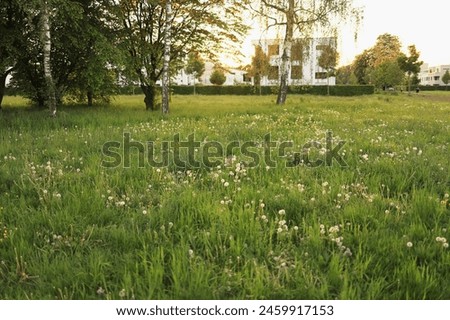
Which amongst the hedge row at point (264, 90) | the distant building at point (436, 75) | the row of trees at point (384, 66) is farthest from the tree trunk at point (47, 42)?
the distant building at point (436, 75)

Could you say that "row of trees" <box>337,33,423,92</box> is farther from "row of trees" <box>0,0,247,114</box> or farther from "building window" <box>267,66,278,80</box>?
"row of trees" <box>0,0,247,114</box>

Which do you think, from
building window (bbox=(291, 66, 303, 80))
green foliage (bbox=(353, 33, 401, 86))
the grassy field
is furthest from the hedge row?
the grassy field

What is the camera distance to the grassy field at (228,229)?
307 cm

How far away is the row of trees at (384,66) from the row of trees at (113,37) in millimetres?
42552

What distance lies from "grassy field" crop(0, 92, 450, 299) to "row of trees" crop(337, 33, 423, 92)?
62.4 m

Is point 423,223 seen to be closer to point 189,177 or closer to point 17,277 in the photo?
point 189,177

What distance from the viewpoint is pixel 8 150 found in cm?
810

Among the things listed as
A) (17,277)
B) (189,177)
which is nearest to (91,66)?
(189,177)

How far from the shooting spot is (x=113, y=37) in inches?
754

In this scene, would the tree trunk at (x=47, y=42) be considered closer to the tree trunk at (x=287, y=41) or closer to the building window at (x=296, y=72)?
the tree trunk at (x=287, y=41)

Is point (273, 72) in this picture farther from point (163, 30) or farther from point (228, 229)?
point (228, 229)

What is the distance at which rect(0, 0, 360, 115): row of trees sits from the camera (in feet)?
51.6

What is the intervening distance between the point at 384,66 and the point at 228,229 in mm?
71154
